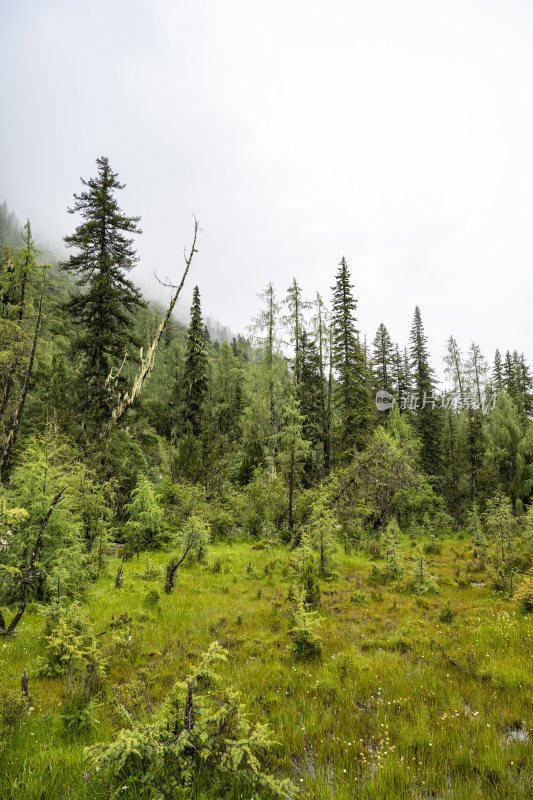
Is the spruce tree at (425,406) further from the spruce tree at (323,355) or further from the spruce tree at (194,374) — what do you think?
the spruce tree at (194,374)

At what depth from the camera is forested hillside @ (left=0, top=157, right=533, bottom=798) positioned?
10.6 feet

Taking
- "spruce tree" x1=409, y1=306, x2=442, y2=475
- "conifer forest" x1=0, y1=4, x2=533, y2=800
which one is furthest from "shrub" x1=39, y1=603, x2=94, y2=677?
"spruce tree" x1=409, y1=306, x2=442, y2=475

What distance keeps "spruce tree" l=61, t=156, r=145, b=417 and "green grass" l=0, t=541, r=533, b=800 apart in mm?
10660

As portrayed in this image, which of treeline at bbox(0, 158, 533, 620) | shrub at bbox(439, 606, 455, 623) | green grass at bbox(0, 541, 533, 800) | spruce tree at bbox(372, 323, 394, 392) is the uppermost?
spruce tree at bbox(372, 323, 394, 392)

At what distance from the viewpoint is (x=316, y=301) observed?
3102 cm

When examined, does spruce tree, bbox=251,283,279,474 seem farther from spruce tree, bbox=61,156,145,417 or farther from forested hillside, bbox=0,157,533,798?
spruce tree, bbox=61,156,145,417

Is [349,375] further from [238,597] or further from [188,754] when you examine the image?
[188,754]

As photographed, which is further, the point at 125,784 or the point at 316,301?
the point at 316,301

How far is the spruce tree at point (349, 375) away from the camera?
2580 centimetres

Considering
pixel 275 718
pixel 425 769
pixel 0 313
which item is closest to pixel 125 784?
pixel 275 718

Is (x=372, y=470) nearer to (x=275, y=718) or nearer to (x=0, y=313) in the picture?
(x=275, y=718)

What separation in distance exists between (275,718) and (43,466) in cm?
700

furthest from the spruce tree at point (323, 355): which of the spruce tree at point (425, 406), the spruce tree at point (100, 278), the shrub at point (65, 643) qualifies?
the shrub at point (65, 643)

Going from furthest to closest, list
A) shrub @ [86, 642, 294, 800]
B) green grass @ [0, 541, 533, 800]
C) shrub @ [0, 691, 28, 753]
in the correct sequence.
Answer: shrub @ [0, 691, 28, 753]
green grass @ [0, 541, 533, 800]
shrub @ [86, 642, 294, 800]
